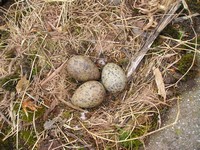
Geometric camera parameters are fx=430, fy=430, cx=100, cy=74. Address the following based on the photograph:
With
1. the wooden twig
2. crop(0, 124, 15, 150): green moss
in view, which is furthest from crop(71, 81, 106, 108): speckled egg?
crop(0, 124, 15, 150): green moss

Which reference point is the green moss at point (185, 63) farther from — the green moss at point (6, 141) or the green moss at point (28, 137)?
the green moss at point (6, 141)

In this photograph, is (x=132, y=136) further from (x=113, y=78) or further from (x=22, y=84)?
(x=22, y=84)

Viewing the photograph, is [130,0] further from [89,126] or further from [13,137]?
[13,137]

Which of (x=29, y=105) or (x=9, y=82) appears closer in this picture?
(x=29, y=105)

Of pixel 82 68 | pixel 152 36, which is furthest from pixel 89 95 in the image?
pixel 152 36

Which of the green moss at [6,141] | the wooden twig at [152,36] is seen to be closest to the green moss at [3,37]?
the green moss at [6,141]

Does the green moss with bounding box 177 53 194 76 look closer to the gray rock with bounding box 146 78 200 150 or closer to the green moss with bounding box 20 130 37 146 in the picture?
the gray rock with bounding box 146 78 200 150

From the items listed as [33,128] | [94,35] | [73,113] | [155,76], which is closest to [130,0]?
[94,35]
